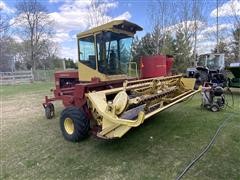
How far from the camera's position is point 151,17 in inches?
623

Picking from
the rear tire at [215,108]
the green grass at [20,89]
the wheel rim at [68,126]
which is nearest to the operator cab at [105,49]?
the wheel rim at [68,126]

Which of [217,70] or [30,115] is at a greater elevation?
[217,70]

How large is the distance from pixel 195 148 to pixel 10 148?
3231mm

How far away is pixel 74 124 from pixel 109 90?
2.75ft

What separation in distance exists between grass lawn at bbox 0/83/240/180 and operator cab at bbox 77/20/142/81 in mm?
1552

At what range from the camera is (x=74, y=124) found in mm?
3631

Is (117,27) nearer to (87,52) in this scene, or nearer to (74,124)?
(87,52)

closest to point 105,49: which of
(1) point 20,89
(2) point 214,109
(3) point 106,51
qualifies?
(3) point 106,51

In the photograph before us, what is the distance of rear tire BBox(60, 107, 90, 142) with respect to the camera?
358 centimetres

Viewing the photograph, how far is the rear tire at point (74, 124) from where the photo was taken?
358cm

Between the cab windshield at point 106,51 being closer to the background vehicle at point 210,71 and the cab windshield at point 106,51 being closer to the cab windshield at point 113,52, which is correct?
the cab windshield at point 113,52

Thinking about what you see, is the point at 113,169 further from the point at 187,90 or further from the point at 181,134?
the point at 187,90

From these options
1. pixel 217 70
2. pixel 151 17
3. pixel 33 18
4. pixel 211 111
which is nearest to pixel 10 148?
pixel 211 111

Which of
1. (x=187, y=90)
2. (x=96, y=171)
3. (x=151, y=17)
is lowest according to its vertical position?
(x=96, y=171)
